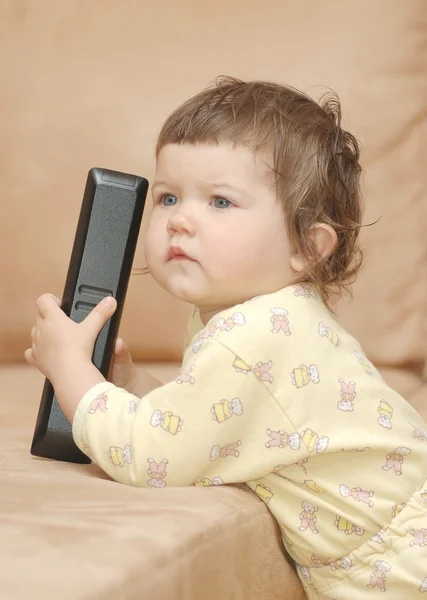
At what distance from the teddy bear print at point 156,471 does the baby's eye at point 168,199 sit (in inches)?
11.2

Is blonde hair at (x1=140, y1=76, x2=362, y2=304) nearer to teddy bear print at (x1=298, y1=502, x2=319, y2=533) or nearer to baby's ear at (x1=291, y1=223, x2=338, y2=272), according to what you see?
baby's ear at (x1=291, y1=223, x2=338, y2=272)

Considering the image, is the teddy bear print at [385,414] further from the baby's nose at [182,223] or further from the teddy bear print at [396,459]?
A: the baby's nose at [182,223]

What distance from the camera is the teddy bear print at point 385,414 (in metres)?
0.84

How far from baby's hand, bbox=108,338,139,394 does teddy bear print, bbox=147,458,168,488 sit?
0.28 m

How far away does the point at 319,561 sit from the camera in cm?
82

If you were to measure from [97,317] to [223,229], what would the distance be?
0.49ft

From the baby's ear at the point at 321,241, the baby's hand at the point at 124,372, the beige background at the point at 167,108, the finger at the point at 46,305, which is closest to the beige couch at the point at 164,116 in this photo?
the beige background at the point at 167,108

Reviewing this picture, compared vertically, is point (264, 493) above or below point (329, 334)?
below

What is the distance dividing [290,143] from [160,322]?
0.52 metres

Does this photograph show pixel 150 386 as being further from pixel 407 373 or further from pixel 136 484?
pixel 407 373

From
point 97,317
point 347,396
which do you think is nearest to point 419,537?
point 347,396

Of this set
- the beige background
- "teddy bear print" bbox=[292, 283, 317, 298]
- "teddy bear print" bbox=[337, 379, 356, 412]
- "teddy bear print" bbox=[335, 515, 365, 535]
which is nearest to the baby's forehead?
"teddy bear print" bbox=[292, 283, 317, 298]

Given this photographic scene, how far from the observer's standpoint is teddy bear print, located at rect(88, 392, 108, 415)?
2.67 feet

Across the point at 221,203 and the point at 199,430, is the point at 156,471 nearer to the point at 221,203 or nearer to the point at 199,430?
the point at 199,430
